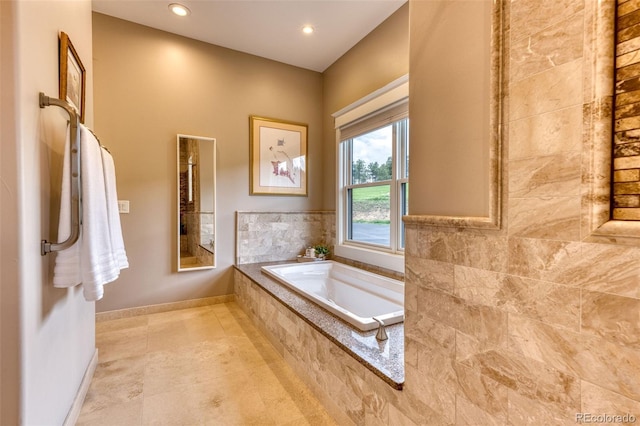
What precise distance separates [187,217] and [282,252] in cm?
115

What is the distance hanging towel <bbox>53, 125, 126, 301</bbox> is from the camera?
47.7 inches

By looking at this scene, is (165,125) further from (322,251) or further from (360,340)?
(360,340)

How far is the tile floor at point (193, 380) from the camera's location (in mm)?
1533

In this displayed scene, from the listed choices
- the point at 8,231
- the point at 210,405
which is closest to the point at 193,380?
the point at 210,405

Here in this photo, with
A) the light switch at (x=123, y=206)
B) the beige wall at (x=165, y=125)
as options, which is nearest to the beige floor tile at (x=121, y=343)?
the beige wall at (x=165, y=125)

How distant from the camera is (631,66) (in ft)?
2.05

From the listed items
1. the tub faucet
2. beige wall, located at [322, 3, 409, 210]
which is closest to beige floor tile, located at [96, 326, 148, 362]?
the tub faucet

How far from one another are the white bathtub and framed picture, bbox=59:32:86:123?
1.81 m

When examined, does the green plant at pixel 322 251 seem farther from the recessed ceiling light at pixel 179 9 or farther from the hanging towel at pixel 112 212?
the recessed ceiling light at pixel 179 9

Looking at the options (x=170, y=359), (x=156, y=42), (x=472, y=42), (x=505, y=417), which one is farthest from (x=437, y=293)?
(x=156, y=42)

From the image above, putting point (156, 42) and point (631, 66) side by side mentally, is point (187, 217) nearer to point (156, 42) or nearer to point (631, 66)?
point (156, 42)

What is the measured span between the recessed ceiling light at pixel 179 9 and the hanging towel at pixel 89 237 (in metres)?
1.85

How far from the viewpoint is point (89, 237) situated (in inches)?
49.5

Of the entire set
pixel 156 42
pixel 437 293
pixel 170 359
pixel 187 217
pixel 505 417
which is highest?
pixel 156 42
